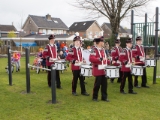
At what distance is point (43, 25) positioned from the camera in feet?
162

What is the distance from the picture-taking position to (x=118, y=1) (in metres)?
21.5

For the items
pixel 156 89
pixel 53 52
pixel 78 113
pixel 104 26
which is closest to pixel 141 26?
pixel 156 89

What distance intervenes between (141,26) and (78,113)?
6039mm

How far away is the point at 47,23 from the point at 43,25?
145cm

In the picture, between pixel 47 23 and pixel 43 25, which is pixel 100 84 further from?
pixel 47 23

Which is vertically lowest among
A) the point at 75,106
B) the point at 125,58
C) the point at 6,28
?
the point at 75,106

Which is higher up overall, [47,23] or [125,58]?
[47,23]

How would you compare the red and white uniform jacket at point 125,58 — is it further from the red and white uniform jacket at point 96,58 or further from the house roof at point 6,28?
the house roof at point 6,28

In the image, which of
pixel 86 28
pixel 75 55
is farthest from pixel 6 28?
pixel 75 55

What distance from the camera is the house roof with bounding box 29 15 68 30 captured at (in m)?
49.3

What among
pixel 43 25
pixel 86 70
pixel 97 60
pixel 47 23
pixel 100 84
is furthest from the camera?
pixel 47 23

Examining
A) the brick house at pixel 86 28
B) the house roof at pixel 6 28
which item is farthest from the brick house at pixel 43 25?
the brick house at pixel 86 28

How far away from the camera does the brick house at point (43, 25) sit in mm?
48781

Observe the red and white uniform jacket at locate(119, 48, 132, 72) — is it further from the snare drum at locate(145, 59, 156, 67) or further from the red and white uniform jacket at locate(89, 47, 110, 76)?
the red and white uniform jacket at locate(89, 47, 110, 76)
